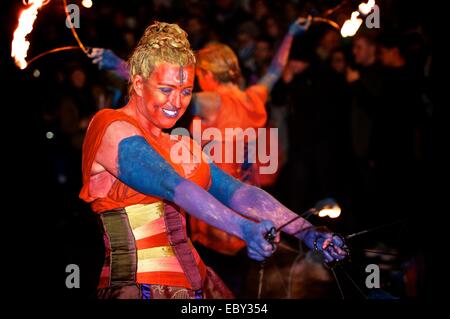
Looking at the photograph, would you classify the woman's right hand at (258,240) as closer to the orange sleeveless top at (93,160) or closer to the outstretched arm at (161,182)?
the outstretched arm at (161,182)

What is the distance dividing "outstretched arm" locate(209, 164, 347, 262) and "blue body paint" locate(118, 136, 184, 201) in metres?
0.58

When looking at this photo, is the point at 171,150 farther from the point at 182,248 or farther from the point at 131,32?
the point at 131,32

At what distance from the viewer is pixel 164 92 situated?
3.53 metres

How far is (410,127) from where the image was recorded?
6676mm

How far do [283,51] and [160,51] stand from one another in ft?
10.7

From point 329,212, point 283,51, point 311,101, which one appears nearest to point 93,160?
point 329,212

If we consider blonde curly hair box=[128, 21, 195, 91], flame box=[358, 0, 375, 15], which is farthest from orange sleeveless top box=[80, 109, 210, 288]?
flame box=[358, 0, 375, 15]

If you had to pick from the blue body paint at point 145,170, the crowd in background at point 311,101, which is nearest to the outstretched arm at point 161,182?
the blue body paint at point 145,170

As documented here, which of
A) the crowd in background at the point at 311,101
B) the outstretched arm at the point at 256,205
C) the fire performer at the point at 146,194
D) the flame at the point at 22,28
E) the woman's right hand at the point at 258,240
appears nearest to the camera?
the woman's right hand at the point at 258,240

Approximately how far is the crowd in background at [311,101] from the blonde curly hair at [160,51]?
2305mm

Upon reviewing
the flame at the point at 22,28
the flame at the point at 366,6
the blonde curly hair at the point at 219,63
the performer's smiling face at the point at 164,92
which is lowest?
the performer's smiling face at the point at 164,92

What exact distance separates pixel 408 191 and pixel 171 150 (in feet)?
11.6

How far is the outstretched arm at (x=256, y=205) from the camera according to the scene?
12.0 ft

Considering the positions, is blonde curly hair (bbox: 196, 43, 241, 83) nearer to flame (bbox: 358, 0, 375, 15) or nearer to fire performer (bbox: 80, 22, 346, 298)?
flame (bbox: 358, 0, 375, 15)
